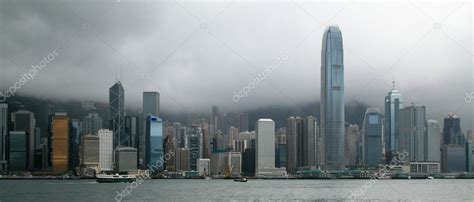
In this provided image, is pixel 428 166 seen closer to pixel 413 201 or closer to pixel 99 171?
pixel 99 171

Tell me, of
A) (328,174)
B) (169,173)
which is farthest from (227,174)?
(328,174)

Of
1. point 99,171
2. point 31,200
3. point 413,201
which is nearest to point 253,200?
point 413,201

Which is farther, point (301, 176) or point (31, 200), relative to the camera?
point (301, 176)

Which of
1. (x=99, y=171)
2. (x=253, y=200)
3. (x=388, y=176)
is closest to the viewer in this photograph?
(x=253, y=200)

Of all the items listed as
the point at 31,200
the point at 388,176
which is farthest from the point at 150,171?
the point at 31,200

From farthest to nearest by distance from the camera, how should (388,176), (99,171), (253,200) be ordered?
(388,176), (99,171), (253,200)

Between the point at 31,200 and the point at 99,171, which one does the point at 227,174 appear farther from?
the point at 31,200

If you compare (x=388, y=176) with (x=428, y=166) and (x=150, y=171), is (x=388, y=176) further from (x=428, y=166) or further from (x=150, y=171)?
(x=150, y=171)

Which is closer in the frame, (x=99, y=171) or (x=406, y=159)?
(x=99, y=171)
